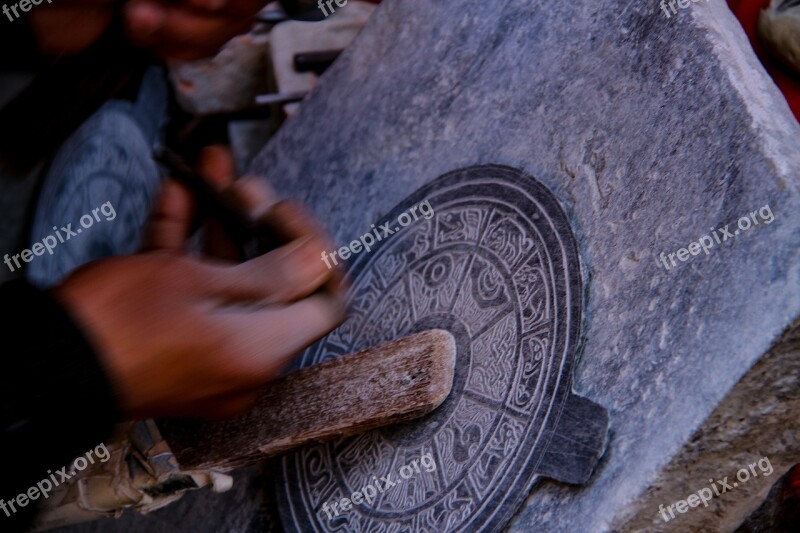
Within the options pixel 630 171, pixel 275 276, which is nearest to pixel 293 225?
pixel 275 276

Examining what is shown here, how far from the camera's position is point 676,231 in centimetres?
178

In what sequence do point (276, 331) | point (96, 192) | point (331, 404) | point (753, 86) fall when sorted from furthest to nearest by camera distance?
point (96, 192) → point (331, 404) → point (753, 86) → point (276, 331)

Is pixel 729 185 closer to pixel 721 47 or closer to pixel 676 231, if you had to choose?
pixel 676 231

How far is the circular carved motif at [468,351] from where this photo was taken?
1870mm

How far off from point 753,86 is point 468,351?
0.87 metres

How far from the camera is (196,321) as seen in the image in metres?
1.58

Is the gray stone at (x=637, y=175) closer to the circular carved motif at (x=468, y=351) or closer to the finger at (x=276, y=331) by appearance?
the circular carved motif at (x=468, y=351)

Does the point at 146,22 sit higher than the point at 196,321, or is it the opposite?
the point at 146,22

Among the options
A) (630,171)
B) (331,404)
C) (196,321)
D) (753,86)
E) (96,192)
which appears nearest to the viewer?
(196,321)

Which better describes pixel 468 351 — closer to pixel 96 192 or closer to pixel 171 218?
pixel 171 218

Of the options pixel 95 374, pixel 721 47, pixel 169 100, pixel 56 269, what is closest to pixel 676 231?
pixel 721 47

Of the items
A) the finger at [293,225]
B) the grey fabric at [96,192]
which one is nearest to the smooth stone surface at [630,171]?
the finger at [293,225]

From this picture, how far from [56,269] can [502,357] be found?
2185mm

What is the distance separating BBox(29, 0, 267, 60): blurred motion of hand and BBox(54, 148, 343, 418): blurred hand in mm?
488
